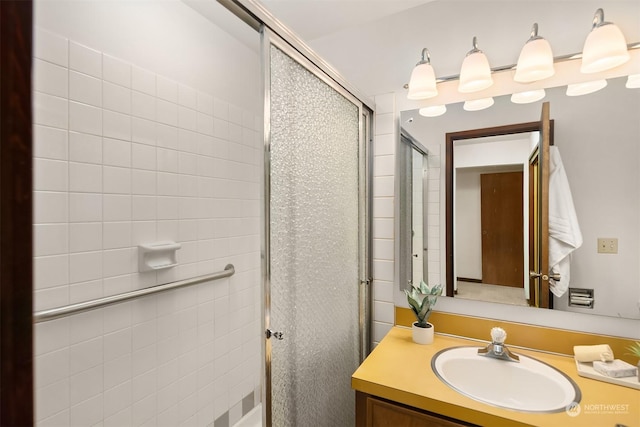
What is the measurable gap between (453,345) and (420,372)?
30 centimetres

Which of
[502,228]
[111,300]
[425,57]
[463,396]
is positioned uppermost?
[425,57]

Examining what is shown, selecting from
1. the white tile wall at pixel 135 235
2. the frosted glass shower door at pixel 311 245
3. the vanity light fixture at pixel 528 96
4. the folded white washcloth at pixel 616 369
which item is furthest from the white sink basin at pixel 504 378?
the white tile wall at pixel 135 235

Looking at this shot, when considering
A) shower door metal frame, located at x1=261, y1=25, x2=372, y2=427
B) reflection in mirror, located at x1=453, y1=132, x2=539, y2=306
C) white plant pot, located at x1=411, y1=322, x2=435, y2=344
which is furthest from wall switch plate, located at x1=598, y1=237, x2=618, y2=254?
shower door metal frame, located at x1=261, y1=25, x2=372, y2=427

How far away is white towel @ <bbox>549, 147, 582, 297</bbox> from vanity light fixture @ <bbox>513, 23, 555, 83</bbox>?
298 mm

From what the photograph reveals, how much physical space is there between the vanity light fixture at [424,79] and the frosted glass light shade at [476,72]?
0.12 metres

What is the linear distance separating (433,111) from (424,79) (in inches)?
6.3

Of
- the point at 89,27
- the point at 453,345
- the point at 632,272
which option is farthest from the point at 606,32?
the point at 89,27

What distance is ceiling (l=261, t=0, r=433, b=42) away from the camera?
144 cm

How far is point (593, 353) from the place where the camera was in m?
1.09

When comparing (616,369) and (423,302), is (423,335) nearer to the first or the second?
(423,302)

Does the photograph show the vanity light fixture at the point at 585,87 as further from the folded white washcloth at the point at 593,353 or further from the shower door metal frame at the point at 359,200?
the folded white washcloth at the point at 593,353

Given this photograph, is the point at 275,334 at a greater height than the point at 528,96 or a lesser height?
lesser

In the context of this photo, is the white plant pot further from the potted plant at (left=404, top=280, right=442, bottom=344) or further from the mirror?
the mirror
